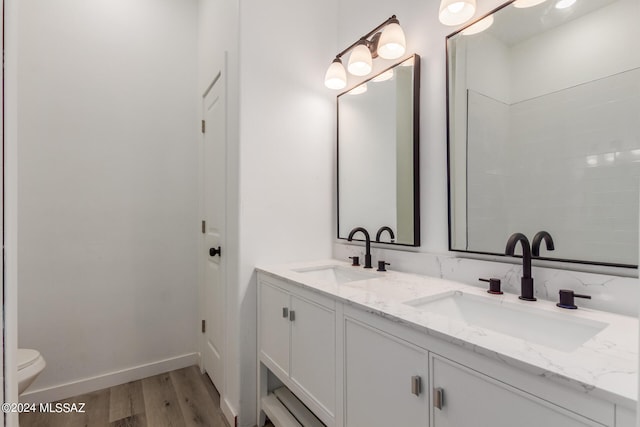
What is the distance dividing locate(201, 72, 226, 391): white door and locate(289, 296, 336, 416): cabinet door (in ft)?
2.35

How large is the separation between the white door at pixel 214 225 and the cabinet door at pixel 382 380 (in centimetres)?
109

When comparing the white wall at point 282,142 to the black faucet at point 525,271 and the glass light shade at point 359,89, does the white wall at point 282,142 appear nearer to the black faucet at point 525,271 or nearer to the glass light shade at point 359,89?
the glass light shade at point 359,89

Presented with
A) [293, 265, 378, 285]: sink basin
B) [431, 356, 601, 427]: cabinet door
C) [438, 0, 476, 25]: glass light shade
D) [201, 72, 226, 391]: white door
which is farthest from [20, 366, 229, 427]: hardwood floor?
[438, 0, 476, 25]: glass light shade

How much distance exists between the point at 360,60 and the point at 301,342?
1521 millimetres

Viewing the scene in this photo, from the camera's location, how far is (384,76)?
5.65 ft

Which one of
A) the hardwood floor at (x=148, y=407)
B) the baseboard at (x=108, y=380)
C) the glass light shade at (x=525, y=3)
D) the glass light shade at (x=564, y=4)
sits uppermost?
the glass light shade at (x=525, y=3)

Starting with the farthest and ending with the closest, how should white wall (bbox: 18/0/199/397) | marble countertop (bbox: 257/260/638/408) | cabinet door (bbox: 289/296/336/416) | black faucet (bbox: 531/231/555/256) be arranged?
1. white wall (bbox: 18/0/199/397)
2. cabinet door (bbox: 289/296/336/416)
3. black faucet (bbox: 531/231/555/256)
4. marble countertop (bbox: 257/260/638/408)

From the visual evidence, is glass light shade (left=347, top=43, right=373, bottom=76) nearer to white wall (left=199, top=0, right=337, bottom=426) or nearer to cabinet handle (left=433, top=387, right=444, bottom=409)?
white wall (left=199, top=0, right=337, bottom=426)

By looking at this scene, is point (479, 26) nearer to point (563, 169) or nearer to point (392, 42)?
point (392, 42)

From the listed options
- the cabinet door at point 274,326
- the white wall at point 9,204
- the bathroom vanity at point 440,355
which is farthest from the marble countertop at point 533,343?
the white wall at point 9,204

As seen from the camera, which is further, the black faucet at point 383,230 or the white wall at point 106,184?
the white wall at point 106,184

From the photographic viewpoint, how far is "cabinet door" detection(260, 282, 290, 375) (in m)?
1.44

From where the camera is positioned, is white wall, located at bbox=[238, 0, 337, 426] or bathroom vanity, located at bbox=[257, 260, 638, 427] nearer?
bathroom vanity, located at bbox=[257, 260, 638, 427]

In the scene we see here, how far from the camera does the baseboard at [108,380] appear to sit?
192 centimetres
